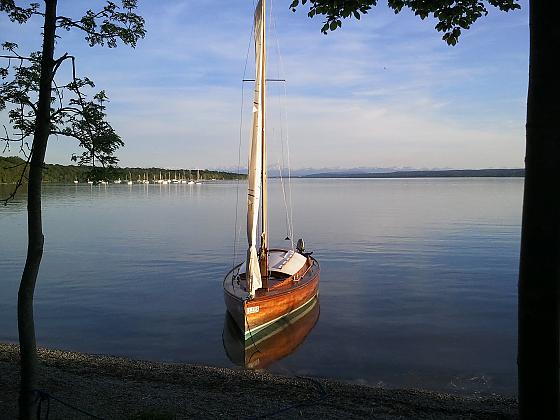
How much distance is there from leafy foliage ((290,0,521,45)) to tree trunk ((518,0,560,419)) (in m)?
2.24

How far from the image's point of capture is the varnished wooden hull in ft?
51.2

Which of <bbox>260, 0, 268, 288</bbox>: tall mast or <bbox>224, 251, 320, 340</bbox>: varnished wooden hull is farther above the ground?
<bbox>260, 0, 268, 288</bbox>: tall mast

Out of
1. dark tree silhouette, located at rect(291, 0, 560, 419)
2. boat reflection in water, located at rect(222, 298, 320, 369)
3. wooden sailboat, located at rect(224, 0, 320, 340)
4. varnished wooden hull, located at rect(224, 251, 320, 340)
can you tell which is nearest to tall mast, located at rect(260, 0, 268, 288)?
wooden sailboat, located at rect(224, 0, 320, 340)

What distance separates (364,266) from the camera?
3041cm

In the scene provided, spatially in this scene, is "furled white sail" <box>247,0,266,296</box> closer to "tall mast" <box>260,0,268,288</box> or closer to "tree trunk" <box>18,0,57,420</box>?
"tall mast" <box>260,0,268,288</box>

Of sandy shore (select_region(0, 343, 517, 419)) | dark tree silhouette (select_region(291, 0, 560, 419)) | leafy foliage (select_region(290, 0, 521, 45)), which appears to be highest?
leafy foliage (select_region(290, 0, 521, 45))

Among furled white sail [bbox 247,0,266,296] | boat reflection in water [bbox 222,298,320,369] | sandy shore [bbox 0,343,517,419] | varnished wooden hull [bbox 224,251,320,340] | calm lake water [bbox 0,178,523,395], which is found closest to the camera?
sandy shore [bbox 0,343,517,419]

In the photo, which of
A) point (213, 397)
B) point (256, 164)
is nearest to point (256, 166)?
point (256, 164)

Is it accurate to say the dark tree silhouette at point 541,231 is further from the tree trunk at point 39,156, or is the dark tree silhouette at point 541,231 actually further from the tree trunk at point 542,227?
the tree trunk at point 39,156

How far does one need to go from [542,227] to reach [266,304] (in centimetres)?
1304

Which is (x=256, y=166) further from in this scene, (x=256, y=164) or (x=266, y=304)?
(x=266, y=304)

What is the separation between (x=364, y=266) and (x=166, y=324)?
14.6m

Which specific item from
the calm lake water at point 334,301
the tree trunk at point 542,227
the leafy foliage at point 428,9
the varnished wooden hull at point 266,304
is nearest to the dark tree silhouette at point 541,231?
the tree trunk at point 542,227

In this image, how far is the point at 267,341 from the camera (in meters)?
16.4
